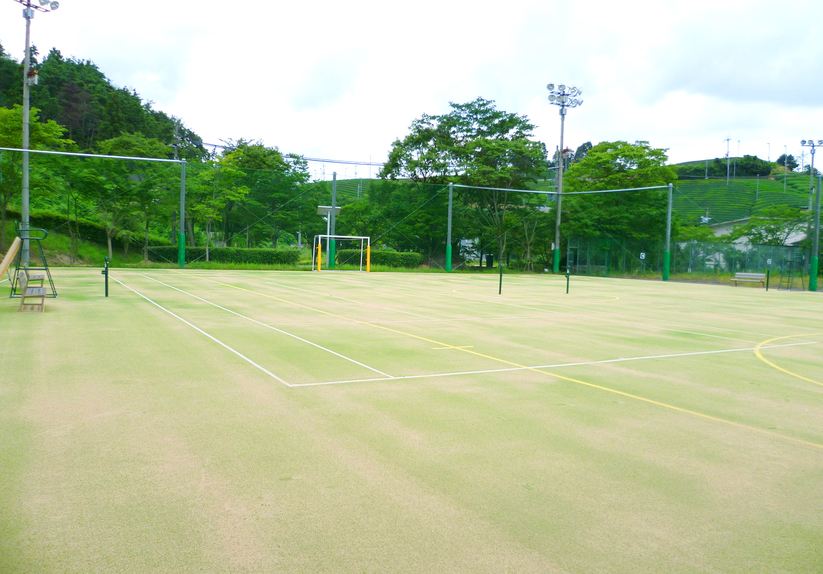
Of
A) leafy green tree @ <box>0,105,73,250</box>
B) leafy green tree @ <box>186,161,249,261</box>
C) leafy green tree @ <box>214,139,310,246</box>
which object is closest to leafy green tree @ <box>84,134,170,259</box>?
leafy green tree @ <box>186,161,249,261</box>

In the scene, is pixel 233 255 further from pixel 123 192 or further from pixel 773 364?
pixel 773 364

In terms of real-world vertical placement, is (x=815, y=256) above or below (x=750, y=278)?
above

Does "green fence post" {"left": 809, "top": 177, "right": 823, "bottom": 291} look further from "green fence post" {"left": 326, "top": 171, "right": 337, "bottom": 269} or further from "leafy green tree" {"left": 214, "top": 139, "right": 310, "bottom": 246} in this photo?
"leafy green tree" {"left": 214, "top": 139, "right": 310, "bottom": 246}

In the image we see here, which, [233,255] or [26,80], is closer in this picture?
[26,80]

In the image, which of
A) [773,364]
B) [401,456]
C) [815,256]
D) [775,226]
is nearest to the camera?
[401,456]

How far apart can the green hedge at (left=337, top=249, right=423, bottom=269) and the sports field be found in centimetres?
3196

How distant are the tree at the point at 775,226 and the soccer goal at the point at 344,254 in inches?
1039

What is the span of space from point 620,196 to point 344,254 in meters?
20.4

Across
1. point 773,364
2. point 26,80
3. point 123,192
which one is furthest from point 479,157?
point 773,364

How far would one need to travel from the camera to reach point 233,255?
126 feet

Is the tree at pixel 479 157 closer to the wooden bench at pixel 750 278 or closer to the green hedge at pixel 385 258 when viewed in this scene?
the green hedge at pixel 385 258

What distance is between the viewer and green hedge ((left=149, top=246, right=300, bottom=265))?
37.7 meters

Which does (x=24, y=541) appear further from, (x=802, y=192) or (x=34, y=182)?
(x=802, y=192)

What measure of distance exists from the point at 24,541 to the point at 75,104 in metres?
71.7
